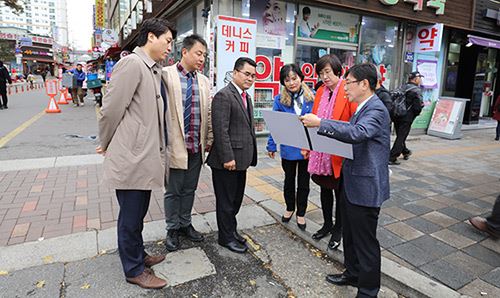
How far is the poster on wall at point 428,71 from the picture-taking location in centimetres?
1016

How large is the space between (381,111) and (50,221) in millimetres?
3438

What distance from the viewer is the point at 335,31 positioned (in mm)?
8680

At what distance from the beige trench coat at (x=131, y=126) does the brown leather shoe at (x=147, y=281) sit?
2.41 feet

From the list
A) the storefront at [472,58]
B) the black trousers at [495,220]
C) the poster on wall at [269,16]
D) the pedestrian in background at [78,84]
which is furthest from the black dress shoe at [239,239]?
the pedestrian in background at [78,84]

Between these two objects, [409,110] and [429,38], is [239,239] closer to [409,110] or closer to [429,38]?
[409,110]

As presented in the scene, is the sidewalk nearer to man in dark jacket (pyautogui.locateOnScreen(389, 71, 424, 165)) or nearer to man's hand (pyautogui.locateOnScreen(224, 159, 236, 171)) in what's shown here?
man in dark jacket (pyautogui.locateOnScreen(389, 71, 424, 165))

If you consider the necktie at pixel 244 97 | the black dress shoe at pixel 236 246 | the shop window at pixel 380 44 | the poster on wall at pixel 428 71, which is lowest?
the black dress shoe at pixel 236 246

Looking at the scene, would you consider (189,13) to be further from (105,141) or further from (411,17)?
(105,141)

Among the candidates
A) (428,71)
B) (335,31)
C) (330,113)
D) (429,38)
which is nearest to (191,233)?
(330,113)

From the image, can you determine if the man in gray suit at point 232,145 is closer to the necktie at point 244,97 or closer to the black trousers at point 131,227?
the necktie at point 244,97

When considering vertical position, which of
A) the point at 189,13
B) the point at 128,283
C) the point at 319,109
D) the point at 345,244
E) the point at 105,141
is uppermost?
the point at 189,13

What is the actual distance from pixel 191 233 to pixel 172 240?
0.22 metres

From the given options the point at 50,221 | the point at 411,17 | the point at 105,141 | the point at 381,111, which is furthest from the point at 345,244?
the point at 411,17

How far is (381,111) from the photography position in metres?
2.15
